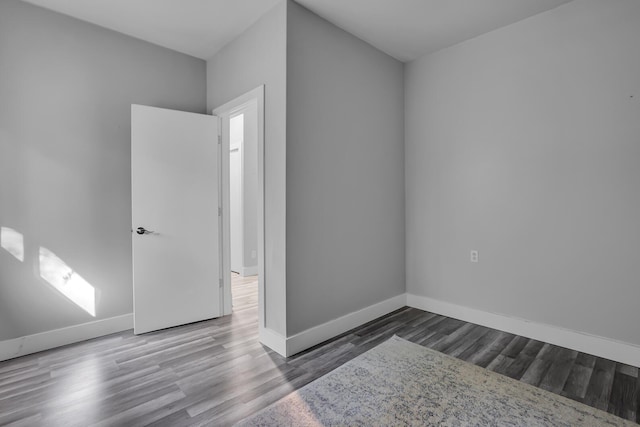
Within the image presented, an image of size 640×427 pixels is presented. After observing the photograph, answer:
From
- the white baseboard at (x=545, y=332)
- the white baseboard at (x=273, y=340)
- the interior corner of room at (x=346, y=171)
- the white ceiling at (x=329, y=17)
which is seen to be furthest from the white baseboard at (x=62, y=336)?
the white baseboard at (x=545, y=332)

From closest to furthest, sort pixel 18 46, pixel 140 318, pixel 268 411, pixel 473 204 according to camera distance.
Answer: pixel 268 411, pixel 18 46, pixel 140 318, pixel 473 204

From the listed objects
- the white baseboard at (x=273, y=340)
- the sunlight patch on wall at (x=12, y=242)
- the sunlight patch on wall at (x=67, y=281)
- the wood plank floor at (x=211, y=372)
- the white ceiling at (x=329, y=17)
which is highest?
the white ceiling at (x=329, y=17)

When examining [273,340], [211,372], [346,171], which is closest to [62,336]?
[211,372]

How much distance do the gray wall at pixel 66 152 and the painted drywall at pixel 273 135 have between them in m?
1.17

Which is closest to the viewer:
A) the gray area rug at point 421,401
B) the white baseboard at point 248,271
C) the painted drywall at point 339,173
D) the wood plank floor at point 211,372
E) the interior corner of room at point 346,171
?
the gray area rug at point 421,401

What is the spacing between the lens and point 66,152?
2797mm

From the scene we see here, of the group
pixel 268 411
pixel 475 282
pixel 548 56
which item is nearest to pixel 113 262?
pixel 268 411

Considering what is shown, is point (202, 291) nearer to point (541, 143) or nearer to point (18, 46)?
point (18, 46)

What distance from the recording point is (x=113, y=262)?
3.05m

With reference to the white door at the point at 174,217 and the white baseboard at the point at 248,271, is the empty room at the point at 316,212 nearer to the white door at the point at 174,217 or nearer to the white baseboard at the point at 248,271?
the white door at the point at 174,217

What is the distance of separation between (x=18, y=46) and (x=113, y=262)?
1922mm

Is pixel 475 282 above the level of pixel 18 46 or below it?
below

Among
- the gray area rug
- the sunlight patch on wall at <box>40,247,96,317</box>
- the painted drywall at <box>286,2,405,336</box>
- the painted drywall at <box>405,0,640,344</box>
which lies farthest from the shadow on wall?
the painted drywall at <box>405,0,640,344</box>

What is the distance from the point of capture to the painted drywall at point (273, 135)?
2.58 metres
